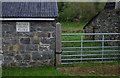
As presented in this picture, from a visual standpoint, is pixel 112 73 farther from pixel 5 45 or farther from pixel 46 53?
pixel 5 45

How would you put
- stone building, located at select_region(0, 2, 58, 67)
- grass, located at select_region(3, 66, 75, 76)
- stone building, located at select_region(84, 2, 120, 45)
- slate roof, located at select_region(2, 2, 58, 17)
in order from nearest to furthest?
grass, located at select_region(3, 66, 75, 76) < slate roof, located at select_region(2, 2, 58, 17) < stone building, located at select_region(0, 2, 58, 67) < stone building, located at select_region(84, 2, 120, 45)

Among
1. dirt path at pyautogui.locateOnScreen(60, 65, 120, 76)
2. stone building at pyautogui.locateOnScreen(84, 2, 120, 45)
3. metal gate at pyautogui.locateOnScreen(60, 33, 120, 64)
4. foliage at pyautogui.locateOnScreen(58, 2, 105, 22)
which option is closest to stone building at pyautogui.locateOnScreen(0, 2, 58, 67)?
metal gate at pyautogui.locateOnScreen(60, 33, 120, 64)

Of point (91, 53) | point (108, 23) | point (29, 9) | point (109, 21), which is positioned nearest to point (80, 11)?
point (108, 23)

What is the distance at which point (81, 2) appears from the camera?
2341cm

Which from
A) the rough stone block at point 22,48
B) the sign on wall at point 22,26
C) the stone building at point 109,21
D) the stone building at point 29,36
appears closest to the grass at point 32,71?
the stone building at point 29,36

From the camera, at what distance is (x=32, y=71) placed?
24.6ft

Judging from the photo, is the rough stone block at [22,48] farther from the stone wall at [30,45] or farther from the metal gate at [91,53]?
the metal gate at [91,53]

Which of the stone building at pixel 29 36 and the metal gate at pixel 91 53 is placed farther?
the metal gate at pixel 91 53

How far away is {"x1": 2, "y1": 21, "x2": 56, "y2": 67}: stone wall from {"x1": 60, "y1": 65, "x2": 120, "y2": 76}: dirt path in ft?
2.92

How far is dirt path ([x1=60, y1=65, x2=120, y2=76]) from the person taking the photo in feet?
23.8

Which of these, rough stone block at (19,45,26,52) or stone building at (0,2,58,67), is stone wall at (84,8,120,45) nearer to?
stone building at (0,2,58,67)

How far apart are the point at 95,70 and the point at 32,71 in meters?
2.09

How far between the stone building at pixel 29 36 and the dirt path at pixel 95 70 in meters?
0.86

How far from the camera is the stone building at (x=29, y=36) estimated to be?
25.7ft
